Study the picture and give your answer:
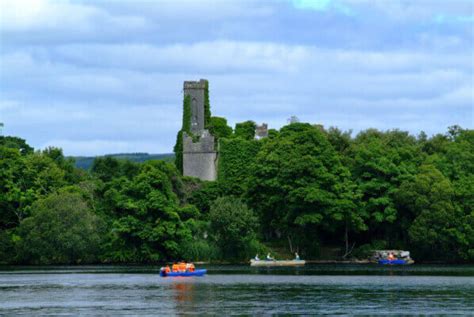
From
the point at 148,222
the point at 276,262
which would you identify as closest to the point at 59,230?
the point at 148,222

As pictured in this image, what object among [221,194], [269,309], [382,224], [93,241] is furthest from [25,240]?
[269,309]

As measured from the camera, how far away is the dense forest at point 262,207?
372ft

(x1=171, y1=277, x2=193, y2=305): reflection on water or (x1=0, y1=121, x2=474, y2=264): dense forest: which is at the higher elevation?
(x1=0, y1=121, x2=474, y2=264): dense forest

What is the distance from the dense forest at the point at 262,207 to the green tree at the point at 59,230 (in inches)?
4.3

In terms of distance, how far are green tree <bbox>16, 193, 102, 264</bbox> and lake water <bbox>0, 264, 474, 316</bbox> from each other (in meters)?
6.11

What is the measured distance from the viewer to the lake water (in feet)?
209

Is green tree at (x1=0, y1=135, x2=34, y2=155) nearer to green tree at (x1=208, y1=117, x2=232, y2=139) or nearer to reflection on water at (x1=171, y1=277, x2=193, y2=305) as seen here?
green tree at (x1=208, y1=117, x2=232, y2=139)

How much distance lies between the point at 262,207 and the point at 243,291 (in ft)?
142

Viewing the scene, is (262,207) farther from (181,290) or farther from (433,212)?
(181,290)

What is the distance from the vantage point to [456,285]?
8169cm

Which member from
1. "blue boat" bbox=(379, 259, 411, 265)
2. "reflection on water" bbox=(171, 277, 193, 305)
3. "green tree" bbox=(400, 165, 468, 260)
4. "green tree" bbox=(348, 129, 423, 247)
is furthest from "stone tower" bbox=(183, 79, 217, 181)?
"reflection on water" bbox=(171, 277, 193, 305)

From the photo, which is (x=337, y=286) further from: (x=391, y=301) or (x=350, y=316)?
(x=350, y=316)

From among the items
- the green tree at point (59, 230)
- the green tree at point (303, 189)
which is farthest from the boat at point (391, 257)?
the green tree at point (59, 230)

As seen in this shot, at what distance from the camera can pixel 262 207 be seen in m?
119
